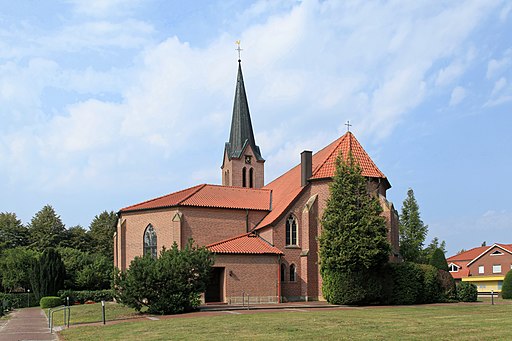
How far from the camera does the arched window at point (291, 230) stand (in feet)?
139

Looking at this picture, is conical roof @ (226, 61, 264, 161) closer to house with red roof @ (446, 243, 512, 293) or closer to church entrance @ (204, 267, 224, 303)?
church entrance @ (204, 267, 224, 303)

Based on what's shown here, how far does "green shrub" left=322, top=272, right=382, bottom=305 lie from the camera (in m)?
36.2

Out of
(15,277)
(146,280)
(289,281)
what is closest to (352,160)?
(289,281)

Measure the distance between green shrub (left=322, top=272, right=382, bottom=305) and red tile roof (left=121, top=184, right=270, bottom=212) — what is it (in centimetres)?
1159

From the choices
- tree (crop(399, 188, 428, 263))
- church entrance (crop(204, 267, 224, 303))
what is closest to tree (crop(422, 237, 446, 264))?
tree (crop(399, 188, 428, 263))

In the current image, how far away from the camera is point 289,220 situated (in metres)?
42.4

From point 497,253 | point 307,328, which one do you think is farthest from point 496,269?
point 307,328

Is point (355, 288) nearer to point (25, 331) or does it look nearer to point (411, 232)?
point (25, 331)

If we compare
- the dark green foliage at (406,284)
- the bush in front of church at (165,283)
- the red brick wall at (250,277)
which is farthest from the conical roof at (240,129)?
the bush in front of church at (165,283)

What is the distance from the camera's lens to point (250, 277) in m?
39.1

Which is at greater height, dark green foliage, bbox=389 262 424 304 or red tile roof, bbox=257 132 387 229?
red tile roof, bbox=257 132 387 229

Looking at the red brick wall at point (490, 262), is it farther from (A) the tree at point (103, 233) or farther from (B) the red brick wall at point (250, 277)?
(A) the tree at point (103, 233)

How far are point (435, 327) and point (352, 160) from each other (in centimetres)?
1834

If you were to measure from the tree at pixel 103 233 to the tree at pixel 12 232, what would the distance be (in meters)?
8.92
